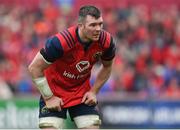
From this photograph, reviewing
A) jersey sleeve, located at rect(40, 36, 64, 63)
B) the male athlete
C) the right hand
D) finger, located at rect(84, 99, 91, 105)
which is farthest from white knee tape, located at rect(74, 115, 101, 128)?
jersey sleeve, located at rect(40, 36, 64, 63)

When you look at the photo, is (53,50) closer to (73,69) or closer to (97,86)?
(73,69)

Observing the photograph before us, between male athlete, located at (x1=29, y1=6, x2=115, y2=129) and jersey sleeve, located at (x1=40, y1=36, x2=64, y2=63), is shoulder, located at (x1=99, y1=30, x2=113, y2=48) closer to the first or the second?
male athlete, located at (x1=29, y1=6, x2=115, y2=129)

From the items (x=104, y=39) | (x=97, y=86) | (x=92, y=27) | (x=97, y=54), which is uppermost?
(x=92, y=27)

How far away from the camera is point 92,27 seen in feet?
29.1

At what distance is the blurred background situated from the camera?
50.8 feet

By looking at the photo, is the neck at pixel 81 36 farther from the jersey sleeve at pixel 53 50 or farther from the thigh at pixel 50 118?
the thigh at pixel 50 118

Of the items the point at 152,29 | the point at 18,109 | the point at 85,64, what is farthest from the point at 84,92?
the point at 152,29

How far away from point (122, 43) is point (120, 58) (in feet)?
3.23

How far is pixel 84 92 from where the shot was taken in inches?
370

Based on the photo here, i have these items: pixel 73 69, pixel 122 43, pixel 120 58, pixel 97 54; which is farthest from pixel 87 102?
pixel 122 43

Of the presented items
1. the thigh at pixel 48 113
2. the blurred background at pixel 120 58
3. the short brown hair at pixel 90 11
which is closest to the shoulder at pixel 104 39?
the short brown hair at pixel 90 11

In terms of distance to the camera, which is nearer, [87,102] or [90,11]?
[90,11]

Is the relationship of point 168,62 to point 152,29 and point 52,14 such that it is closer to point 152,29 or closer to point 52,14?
point 152,29

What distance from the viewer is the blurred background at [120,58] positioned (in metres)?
15.5
